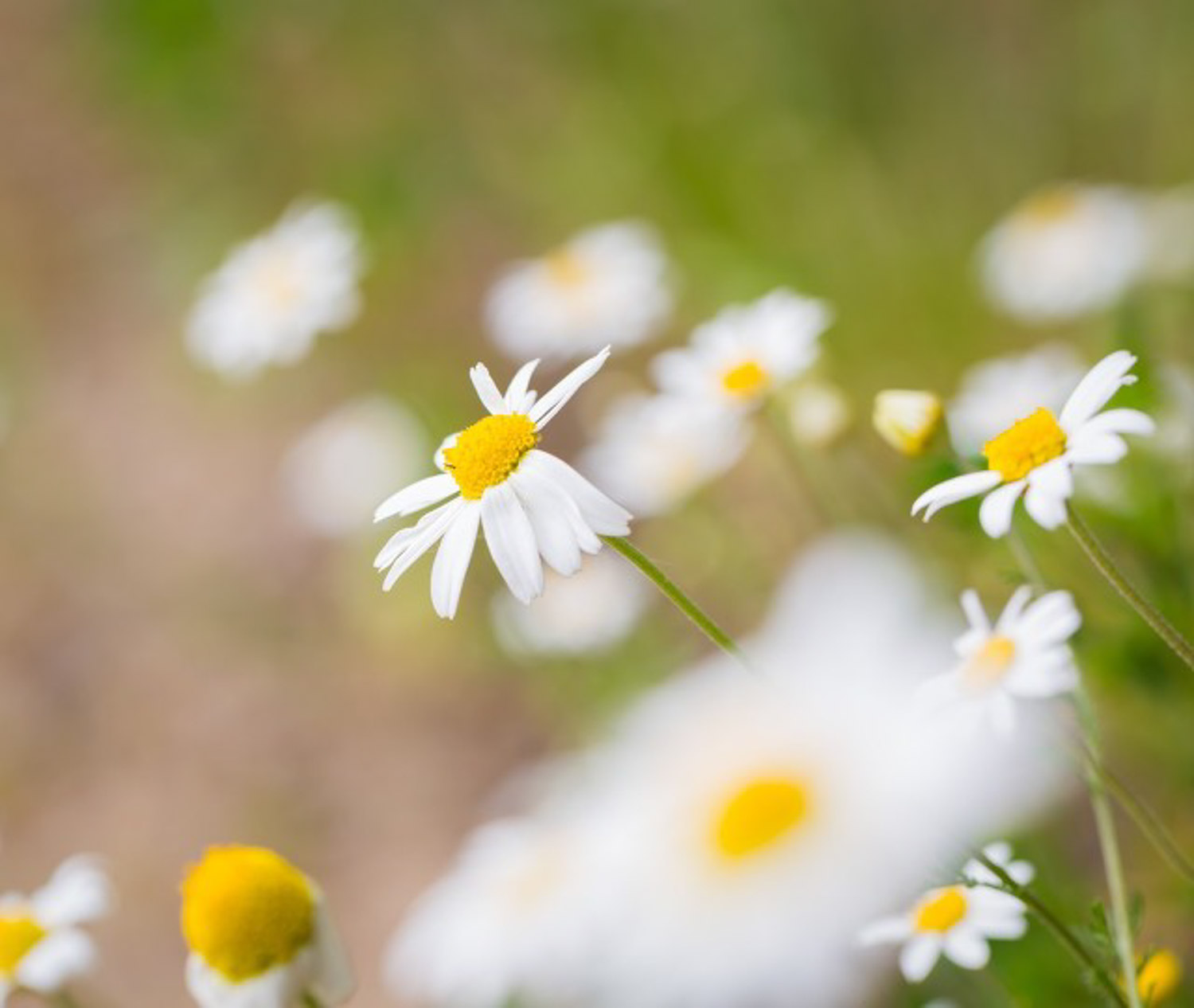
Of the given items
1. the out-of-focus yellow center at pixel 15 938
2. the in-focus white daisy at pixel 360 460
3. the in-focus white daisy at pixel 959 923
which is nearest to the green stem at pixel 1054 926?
the in-focus white daisy at pixel 959 923

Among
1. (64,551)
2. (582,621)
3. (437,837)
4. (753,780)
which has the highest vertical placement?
(64,551)

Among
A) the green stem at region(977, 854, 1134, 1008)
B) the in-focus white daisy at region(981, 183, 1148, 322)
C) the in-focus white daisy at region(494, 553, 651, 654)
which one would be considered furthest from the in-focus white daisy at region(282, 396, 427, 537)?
the green stem at region(977, 854, 1134, 1008)

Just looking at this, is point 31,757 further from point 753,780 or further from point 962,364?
point 753,780

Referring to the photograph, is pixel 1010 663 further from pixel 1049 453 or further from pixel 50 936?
pixel 50 936

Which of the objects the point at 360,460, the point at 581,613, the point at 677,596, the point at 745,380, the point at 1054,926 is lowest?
the point at 1054,926

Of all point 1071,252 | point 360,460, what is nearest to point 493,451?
point 1071,252

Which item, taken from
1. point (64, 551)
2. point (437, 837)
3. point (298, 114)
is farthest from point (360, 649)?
point (298, 114)
